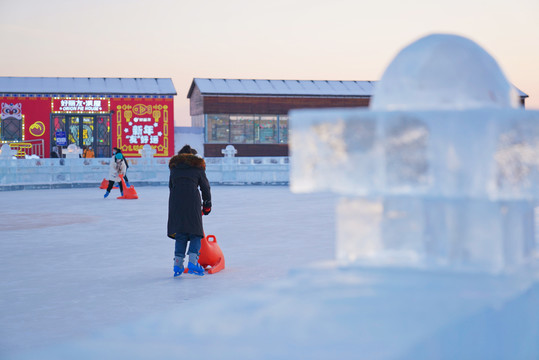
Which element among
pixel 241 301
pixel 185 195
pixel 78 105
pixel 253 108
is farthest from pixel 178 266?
pixel 253 108

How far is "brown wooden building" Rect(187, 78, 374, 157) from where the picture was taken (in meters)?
32.2

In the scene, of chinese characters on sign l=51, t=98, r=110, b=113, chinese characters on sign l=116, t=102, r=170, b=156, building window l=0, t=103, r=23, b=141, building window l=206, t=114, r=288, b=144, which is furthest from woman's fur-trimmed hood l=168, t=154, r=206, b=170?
building window l=206, t=114, r=288, b=144

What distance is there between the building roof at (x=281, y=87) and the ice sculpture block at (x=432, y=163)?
1187 inches

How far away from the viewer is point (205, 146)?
1265 inches

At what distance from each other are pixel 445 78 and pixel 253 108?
30.5m

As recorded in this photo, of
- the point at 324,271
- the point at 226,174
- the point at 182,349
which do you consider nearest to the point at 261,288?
the point at 324,271

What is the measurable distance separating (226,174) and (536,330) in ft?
74.8

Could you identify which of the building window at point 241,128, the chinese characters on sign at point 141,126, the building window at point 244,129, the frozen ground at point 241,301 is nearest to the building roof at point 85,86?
the chinese characters on sign at point 141,126

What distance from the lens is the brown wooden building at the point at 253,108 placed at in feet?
106

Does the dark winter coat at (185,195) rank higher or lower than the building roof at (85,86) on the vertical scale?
lower

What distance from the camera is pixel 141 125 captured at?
3033cm

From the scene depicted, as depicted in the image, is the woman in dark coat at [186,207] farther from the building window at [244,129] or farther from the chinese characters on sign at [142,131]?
the building window at [244,129]

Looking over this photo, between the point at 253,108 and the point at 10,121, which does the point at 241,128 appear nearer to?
the point at 253,108

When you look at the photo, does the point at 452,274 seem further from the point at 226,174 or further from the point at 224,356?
the point at 226,174
